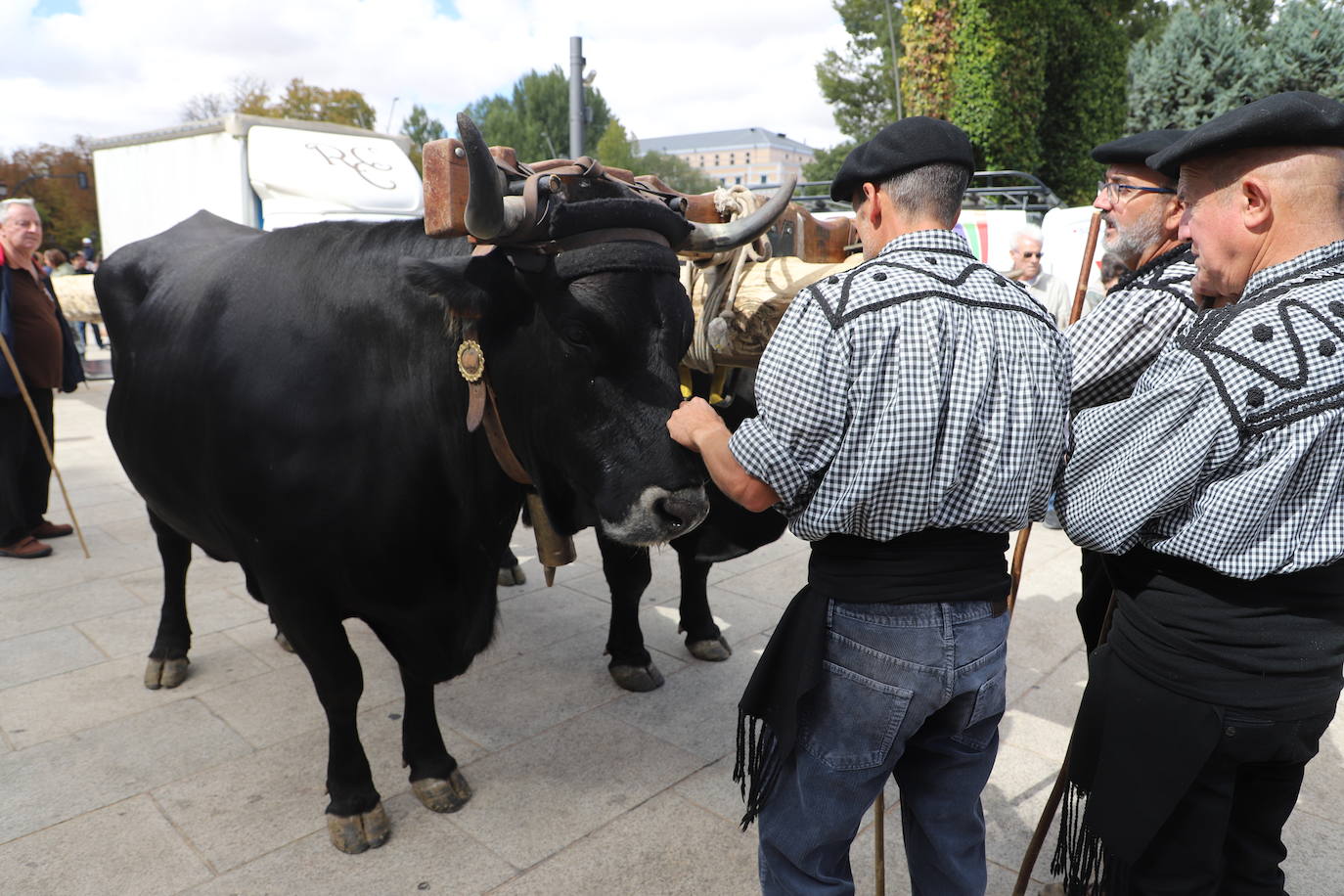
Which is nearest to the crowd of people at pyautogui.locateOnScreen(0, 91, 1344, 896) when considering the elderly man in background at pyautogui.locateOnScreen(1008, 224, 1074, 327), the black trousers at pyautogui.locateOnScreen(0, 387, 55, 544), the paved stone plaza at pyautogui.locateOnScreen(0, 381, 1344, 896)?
the paved stone plaza at pyautogui.locateOnScreen(0, 381, 1344, 896)

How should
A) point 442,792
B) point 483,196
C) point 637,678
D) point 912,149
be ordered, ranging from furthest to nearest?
point 637,678 → point 442,792 → point 483,196 → point 912,149

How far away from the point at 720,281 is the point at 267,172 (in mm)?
8057

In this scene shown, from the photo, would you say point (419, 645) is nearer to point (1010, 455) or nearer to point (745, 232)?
point (745, 232)

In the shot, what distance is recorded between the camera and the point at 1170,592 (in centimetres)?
170

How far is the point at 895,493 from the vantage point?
1585mm

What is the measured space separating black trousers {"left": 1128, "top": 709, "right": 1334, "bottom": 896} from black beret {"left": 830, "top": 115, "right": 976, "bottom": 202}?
3.95 ft

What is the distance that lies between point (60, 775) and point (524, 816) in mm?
1706

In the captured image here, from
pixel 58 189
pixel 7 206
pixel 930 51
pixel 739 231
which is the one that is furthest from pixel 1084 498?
pixel 58 189

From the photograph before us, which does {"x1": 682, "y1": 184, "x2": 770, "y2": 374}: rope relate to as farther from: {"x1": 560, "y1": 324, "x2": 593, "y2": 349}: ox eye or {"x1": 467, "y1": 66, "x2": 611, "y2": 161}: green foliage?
{"x1": 467, "y1": 66, "x2": 611, "y2": 161}: green foliage

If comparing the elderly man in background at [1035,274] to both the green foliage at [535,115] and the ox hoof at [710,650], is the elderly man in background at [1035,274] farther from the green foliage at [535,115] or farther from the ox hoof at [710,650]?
the green foliage at [535,115]

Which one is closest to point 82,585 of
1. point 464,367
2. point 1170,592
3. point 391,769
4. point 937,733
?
point 391,769

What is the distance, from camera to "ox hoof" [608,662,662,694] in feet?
12.4

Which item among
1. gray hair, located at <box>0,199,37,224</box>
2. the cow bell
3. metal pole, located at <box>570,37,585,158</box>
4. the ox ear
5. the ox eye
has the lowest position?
the cow bell

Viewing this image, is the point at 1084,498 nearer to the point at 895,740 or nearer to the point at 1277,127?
the point at 895,740
